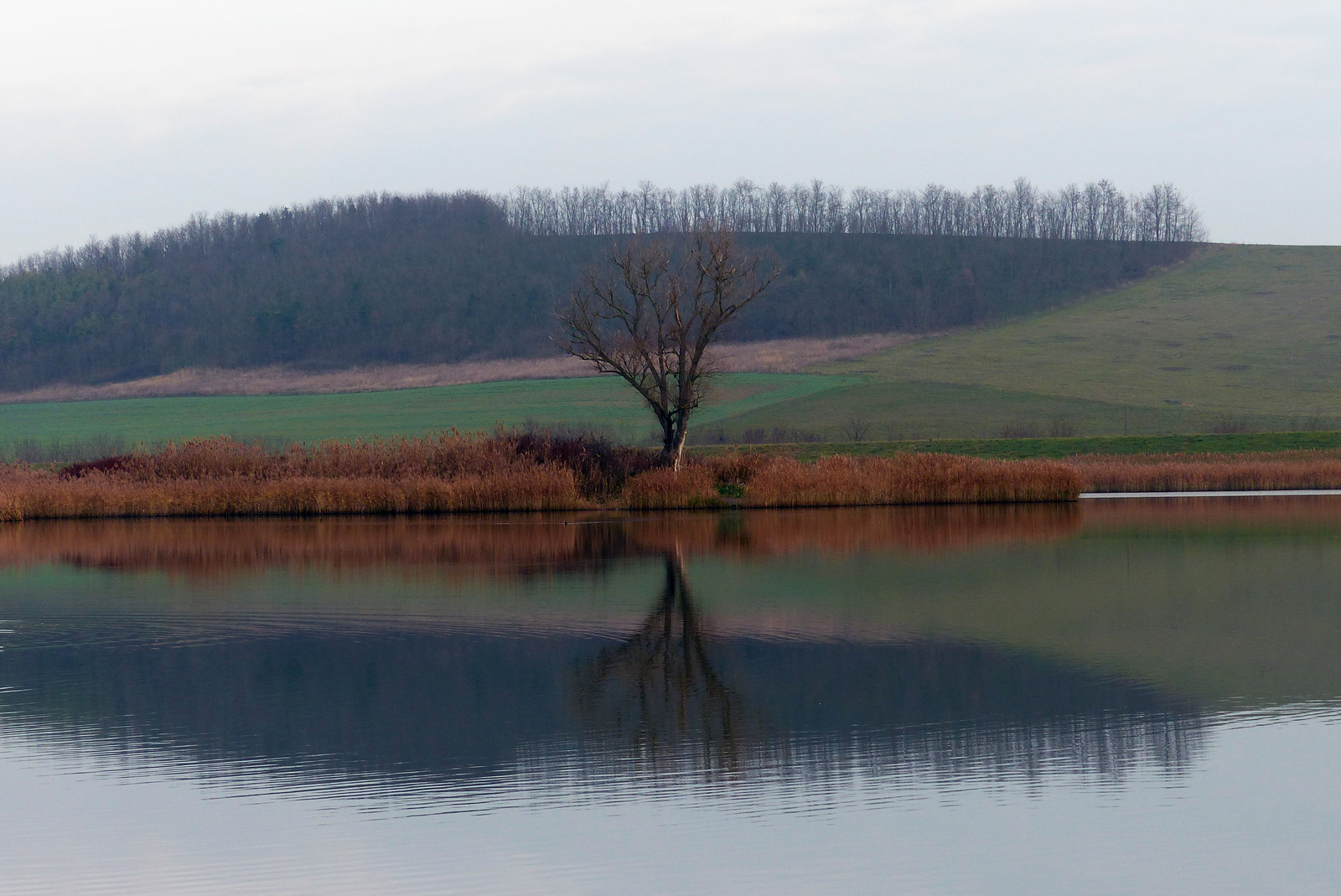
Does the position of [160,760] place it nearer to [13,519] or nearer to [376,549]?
[376,549]

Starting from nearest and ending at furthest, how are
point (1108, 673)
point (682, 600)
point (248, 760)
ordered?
point (248, 760)
point (1108, 673)
point (682, 600)

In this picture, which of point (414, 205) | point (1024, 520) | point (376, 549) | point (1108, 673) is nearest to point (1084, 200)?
point (414, 205)

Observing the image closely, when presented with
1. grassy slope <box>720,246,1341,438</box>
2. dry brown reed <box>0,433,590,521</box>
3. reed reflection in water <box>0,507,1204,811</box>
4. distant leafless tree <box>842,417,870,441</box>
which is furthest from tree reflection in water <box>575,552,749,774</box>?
grassy slope <box>720,246,1341,438</box>

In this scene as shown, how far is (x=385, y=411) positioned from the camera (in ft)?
248

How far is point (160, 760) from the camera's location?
9.41 metres

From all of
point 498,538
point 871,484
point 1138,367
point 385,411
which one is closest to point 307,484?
point 498,538

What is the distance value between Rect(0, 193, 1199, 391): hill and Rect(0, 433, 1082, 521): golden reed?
56.8m

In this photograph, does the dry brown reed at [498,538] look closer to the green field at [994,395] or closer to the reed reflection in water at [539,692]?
the reed reflection in water at [539,692]

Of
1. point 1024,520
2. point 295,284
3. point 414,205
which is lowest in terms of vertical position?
point 1024,520

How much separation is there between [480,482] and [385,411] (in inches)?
1689

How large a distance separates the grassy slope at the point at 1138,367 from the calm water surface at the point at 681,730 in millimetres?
43208

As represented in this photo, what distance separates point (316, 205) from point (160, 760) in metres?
124

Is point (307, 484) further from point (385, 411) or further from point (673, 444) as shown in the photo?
point (385, 411)

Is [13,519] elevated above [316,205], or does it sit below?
below
